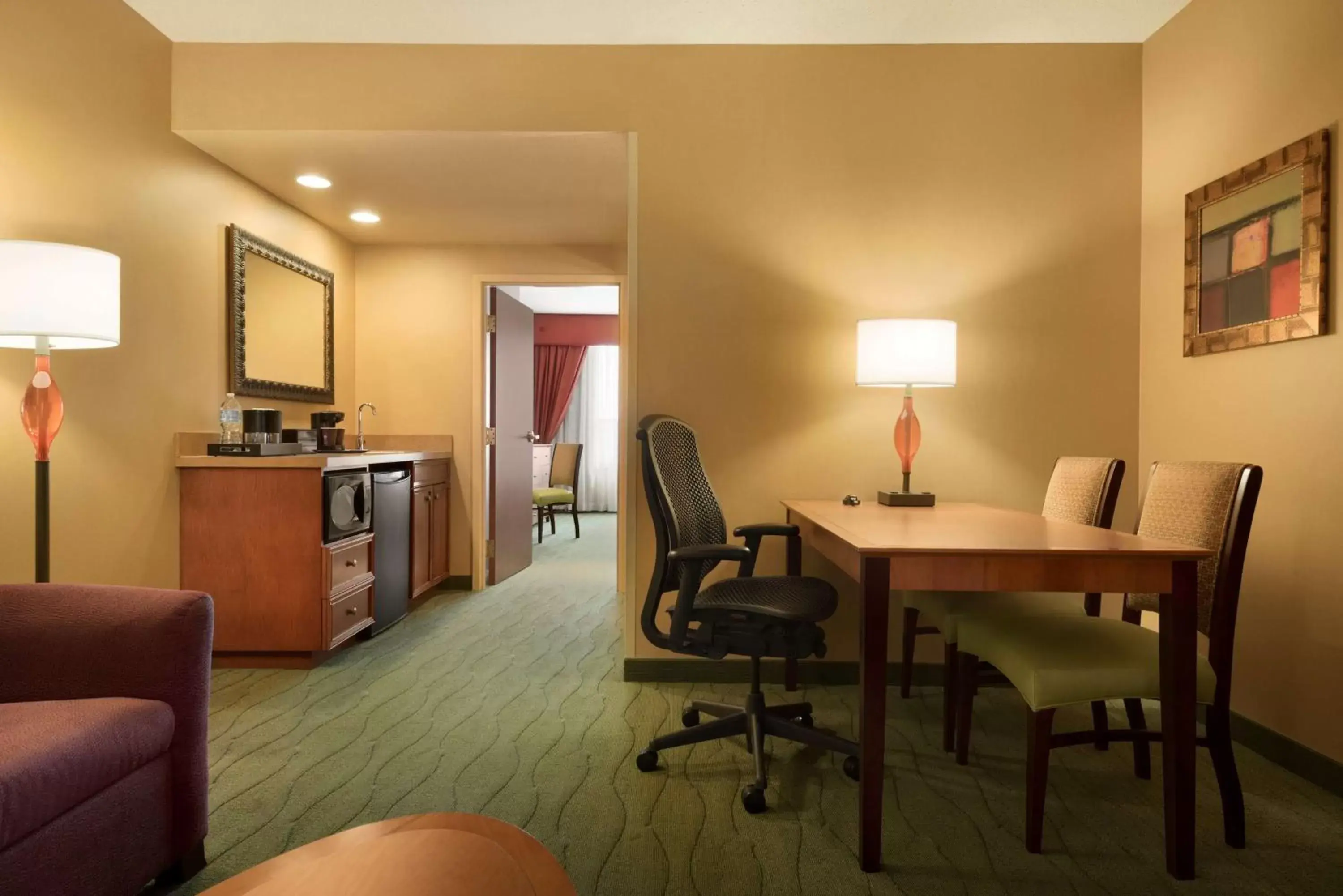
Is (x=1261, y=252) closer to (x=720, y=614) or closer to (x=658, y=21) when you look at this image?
(x=720, y=614)

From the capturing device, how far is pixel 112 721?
1.36 m

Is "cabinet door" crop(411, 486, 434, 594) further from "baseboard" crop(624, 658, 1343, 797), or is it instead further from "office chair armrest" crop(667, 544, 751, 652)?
"office chair armrest" crop(667, 544, 751, 652)

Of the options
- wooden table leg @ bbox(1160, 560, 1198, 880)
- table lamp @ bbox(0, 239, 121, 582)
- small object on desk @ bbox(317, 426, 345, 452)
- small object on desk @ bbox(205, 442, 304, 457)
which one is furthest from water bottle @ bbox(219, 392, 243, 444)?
wooden table leg @ bbox(1160, 560, 1198, 880)

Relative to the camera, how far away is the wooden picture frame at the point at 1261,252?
6.72ft

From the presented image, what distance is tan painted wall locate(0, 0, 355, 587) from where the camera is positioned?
2266mm

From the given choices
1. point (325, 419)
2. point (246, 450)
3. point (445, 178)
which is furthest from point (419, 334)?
point (246, 450)

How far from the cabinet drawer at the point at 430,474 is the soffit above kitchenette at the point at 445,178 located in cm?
138

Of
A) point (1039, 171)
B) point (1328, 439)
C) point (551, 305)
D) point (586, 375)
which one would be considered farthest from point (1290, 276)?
point (586, 375)

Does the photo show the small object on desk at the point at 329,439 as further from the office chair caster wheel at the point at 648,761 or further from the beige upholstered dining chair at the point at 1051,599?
the beige upholstered dining chair at the point at 1051,599

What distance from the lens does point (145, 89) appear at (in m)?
2.78

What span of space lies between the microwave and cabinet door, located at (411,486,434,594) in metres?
0.53

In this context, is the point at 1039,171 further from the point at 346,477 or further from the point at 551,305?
the point at 551,305

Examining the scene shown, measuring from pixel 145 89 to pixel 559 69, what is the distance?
157cm

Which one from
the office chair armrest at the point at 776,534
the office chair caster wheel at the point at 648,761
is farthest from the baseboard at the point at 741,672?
the office chair caster wheel at the point at 648,761
